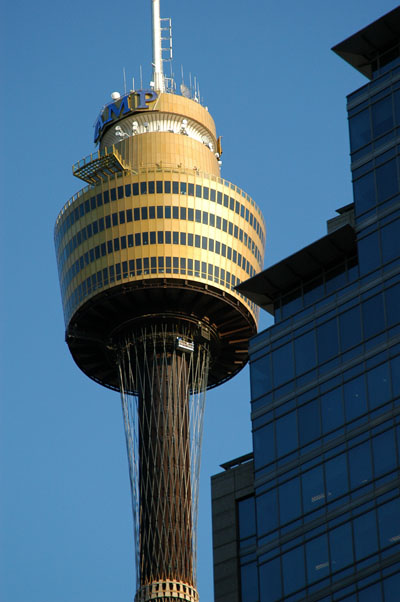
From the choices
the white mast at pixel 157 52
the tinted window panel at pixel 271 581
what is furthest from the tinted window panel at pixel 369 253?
the white mast at pixel 157 52

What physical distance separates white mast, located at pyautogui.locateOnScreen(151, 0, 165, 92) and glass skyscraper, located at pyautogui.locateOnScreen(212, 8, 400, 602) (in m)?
106

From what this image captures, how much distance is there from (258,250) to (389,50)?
91.7 meters

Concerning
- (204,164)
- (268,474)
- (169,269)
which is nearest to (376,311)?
(268,474)

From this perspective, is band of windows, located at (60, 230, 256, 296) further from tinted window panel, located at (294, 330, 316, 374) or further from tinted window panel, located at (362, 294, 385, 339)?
tinted window panel, located at (362, 294, 385, 339)

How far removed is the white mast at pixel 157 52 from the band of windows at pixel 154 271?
30433 millimetres

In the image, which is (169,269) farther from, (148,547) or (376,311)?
(376,311)

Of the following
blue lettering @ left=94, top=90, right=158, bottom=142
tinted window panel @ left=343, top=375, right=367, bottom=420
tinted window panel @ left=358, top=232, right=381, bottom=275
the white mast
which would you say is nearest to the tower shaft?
blue lettering @ left=94, top=90, right=158, bottom=142

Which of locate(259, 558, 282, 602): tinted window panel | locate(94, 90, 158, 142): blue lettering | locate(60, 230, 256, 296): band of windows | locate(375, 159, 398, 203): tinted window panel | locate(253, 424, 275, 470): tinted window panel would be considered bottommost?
locate(259, 558, 282, 602): tinted window panel

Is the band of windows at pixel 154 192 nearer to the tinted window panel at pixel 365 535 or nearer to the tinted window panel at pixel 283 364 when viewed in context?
the tinted window panel at pixel 283 364

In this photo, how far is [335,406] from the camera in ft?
228

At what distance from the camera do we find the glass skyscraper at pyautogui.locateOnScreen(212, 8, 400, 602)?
214 ft

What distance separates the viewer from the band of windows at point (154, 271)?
158000mm

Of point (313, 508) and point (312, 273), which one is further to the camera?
point (312, 273)

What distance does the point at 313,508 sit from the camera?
67.8 meters
